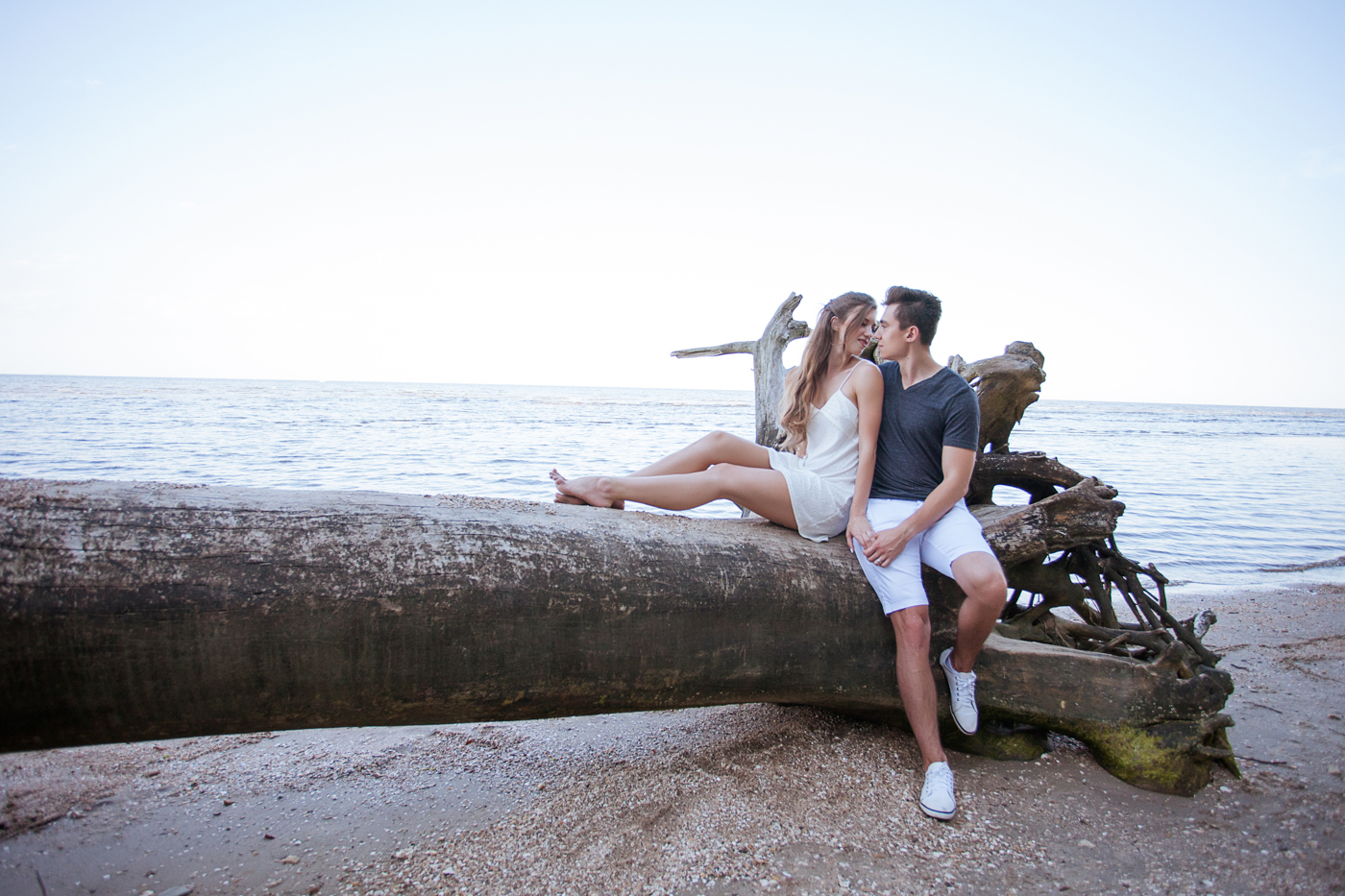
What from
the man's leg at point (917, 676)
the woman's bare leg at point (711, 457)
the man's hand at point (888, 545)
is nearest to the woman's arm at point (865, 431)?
the man's hand at point (888, 545)

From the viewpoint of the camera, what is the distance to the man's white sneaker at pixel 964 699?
2795 mm

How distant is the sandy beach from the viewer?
2.21m

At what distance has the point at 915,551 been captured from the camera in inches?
113

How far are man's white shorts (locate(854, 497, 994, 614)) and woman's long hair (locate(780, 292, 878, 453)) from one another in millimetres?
673

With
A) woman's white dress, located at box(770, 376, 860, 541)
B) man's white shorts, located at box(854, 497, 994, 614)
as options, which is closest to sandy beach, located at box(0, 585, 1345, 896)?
man's white shorts, located at box(854, 497, 994, 614)

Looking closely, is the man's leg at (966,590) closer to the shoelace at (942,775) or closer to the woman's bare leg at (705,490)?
the shoelace at (942,775)

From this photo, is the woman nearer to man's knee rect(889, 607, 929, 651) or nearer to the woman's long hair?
the woman's long hair

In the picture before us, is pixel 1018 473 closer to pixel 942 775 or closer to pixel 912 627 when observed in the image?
pixel 912 627

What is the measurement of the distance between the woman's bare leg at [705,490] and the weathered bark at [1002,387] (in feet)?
4.12

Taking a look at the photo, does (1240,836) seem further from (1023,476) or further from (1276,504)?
(1276,504)

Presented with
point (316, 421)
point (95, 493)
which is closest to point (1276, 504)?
point (95, 493)

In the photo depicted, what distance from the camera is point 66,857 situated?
227cm

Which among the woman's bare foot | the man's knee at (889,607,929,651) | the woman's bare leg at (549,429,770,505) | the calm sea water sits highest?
the woman's bare leg at (549,429,770,505)

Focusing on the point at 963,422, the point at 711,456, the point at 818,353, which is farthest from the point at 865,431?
the point at 711,456
